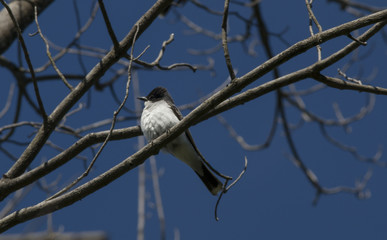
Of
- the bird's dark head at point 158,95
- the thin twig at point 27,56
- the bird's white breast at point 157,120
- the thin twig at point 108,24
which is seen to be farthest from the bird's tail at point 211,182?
the thin twig at point 27,56

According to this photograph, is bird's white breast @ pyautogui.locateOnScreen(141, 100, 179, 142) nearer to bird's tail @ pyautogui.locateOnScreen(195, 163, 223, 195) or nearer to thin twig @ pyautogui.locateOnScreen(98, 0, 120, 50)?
bird's tail @ pyautogui.locateOnScreen(195, 163, 223, 195)

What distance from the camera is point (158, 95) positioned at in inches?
231

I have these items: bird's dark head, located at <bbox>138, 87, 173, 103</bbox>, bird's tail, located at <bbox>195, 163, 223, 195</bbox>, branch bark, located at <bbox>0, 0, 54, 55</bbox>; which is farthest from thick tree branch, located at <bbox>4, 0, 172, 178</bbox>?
bird's dark head, located at <bbox>138, 87, 173, 103</bbox>

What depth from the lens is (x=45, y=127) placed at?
11.3 feet

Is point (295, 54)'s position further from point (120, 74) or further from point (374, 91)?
point (120, 74)

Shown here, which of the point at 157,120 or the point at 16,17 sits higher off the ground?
the point at 16,17

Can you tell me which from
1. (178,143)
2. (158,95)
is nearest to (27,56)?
(178,143)

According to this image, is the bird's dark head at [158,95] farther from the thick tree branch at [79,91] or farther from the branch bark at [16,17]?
the thick tree branch at [79,91]

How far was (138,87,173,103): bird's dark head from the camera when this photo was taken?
5746 mm

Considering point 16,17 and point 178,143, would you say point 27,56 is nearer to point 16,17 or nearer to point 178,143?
point 16,17

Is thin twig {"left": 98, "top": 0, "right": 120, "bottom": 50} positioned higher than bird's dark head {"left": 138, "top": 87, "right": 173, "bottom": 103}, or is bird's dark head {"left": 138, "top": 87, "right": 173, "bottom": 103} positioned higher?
bird's dark head {"left": 138, "top": 87, "right": 173, "bottom": 103}

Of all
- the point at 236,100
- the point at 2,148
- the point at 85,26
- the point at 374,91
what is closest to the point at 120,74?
the point at 85,26

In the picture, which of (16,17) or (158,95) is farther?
(158,95)

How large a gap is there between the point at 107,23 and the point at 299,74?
4.04 ft
